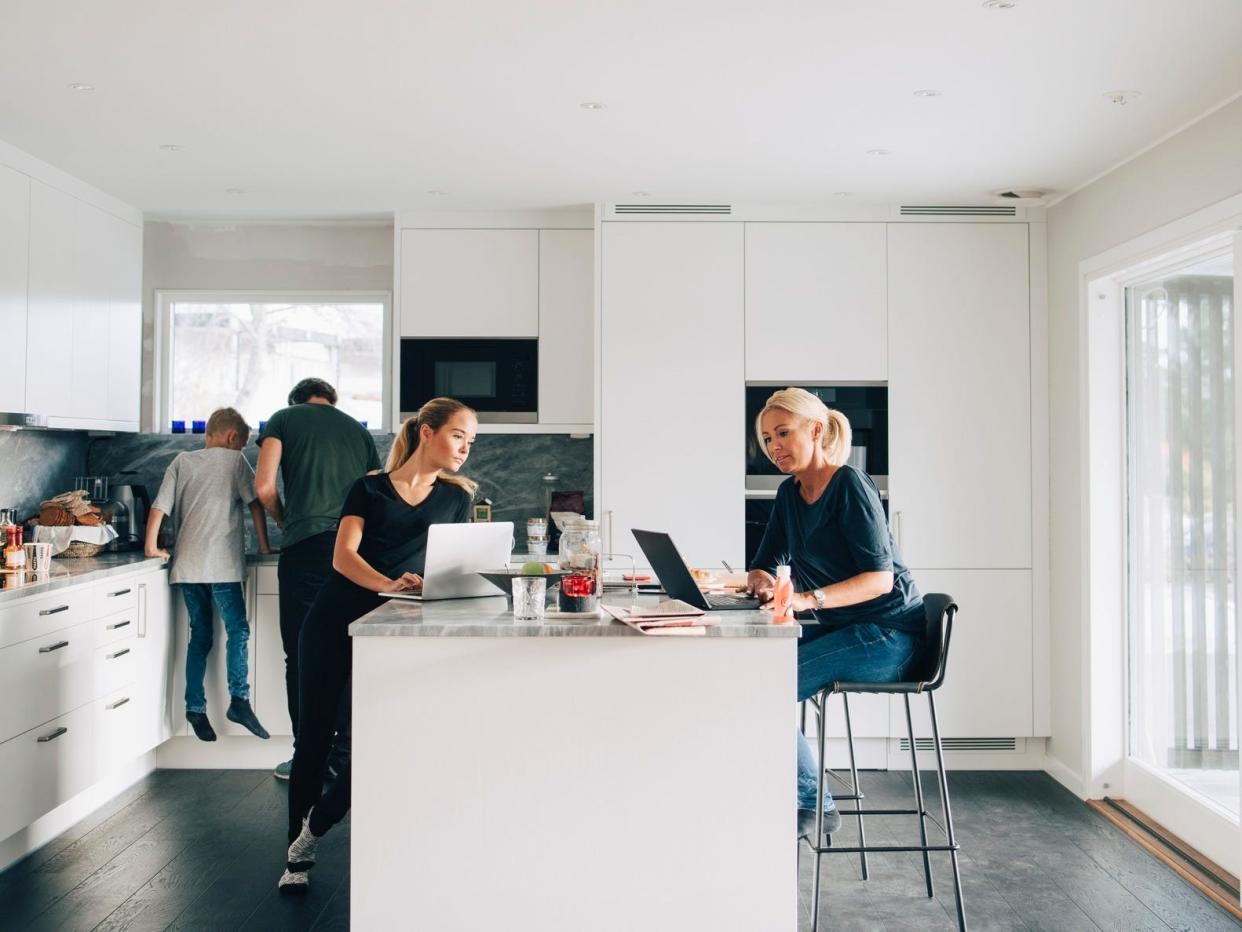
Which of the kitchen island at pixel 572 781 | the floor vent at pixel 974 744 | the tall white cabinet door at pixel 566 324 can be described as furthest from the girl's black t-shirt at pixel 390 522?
the floor vent at pixel 974 744

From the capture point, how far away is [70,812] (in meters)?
3.97

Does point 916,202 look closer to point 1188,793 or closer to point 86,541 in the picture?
point 1188,793

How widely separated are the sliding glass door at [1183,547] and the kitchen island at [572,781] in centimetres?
192

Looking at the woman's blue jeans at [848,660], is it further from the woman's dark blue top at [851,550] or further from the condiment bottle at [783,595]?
the condiment bottle at [783,595]

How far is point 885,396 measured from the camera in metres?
4.79

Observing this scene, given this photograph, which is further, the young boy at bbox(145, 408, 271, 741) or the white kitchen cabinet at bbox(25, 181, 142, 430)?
the young boy at bbox(145, 408, 271, 741)

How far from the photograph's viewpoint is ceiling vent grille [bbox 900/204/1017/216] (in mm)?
4750

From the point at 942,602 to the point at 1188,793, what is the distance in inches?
58.6

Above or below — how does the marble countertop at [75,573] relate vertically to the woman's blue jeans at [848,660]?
above

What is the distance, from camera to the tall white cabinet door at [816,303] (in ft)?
15.7

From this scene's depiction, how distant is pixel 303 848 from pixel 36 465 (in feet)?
7.94

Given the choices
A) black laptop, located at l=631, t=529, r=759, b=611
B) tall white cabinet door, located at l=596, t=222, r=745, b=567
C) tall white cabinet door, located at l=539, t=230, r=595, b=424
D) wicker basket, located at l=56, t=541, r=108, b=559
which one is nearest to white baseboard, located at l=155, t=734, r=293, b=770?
wicker basket, located at l=56, t=541, r=108, b=559

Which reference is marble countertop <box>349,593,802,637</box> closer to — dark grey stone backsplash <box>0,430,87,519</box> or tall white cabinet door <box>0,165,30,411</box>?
tall white cabinet door <box>0,165,30,411</box>

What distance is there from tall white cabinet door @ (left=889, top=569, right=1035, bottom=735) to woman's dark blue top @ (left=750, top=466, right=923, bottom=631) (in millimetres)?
1606
